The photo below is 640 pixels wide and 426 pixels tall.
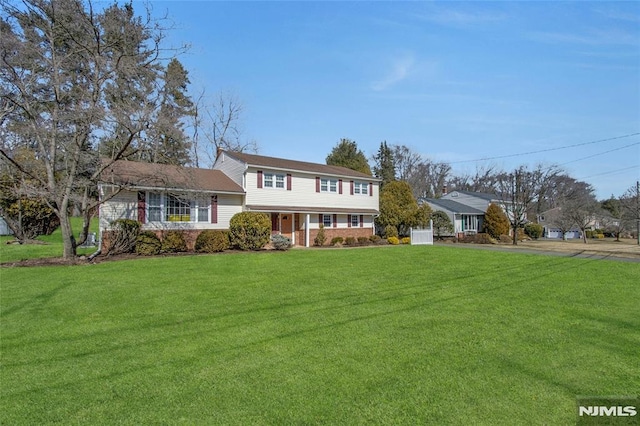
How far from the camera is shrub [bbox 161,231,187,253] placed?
17.2 meters

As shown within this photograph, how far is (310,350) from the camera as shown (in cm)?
496

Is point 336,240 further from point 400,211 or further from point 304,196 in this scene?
point 400,211

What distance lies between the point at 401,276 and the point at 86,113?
1301 centimetres

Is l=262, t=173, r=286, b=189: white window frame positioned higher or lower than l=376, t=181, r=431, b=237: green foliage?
higher

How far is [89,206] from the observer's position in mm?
14797

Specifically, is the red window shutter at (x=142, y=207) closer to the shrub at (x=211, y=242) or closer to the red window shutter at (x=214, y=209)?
the shrub at (x=211, y=242)

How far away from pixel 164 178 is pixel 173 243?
3.15 meters

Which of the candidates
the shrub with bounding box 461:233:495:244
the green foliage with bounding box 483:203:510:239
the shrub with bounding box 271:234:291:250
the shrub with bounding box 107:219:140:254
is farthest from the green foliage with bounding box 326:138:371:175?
the shrub with bounding box 107:219:140:254

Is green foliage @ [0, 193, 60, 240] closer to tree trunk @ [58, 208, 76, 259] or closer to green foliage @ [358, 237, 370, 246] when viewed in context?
tree trunk @ [58, 208, 76, 259]

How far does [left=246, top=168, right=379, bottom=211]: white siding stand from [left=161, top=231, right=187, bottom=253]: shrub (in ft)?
15.0

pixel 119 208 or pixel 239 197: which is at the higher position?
pixel 239 197

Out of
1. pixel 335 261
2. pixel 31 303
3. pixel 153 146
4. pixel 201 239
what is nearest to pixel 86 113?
pixel 153 146

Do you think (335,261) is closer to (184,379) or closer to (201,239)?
(201,239)

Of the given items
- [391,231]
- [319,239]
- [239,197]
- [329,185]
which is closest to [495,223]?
[391,231]
